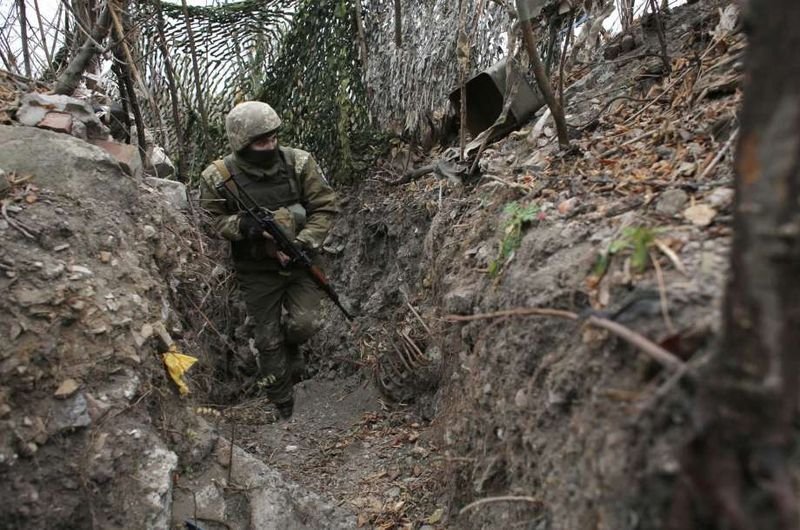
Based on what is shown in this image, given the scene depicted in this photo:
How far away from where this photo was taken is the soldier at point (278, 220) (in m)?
4.47

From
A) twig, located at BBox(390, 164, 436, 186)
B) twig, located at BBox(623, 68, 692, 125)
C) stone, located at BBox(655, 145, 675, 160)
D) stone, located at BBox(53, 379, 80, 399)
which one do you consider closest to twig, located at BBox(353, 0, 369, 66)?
twig, located at BBox(390, 164, 436, 186)

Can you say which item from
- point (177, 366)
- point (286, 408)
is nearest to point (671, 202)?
point (177, 366)

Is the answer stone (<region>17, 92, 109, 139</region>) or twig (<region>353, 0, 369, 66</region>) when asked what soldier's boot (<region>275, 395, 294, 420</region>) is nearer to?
stone (<region>17, 92, 109, 139</region>)

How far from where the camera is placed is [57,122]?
13.3 feet

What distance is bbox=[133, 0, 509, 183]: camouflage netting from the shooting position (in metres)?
5.55

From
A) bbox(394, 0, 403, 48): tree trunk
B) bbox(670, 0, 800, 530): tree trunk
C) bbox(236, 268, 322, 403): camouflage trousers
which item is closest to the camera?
bbox(670, 0, 800, 530): tree trunk

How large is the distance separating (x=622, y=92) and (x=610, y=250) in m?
2.15

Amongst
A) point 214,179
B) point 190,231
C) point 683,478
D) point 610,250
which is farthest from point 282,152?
point 683,478

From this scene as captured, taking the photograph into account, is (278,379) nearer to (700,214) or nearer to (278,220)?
(278,220)

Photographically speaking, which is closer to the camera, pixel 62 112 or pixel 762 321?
pixel 762 321

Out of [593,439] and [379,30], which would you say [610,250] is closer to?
[593,439]

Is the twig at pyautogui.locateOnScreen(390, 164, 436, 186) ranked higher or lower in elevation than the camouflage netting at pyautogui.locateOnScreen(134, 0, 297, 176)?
lower

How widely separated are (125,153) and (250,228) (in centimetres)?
92

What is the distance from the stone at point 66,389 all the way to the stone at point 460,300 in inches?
69.2
